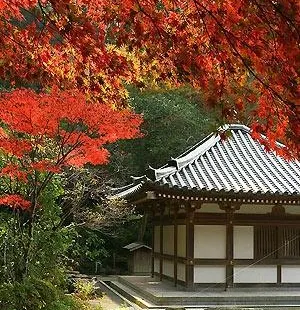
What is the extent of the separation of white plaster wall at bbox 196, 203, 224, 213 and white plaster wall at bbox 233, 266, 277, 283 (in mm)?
1525

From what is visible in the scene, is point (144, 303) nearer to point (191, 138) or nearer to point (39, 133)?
point (39, 133)

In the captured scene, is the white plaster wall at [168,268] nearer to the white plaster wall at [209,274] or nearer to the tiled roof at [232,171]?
the white plaster wall at [209,274]

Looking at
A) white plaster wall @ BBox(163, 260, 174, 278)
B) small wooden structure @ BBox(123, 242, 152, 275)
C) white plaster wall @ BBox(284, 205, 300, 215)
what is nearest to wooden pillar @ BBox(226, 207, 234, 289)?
white plaster wall @ BBox(284, 205, 300, 215)

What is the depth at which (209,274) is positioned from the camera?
13.4 m

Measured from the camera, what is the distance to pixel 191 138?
944 inches

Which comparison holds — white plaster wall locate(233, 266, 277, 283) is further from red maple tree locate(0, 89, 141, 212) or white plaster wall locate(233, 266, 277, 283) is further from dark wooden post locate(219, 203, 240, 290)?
red maple tree locate(0, 89, 141, 212)

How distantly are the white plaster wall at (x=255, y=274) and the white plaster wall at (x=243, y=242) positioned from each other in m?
0.32

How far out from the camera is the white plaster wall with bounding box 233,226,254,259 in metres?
13.7

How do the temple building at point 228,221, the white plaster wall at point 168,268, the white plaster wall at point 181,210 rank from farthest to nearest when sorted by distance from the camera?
the white plaster wall at point 168,268, the white plaster wall at point 181,210, the temple building at point 228,221

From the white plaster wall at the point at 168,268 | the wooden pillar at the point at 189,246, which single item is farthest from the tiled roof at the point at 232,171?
the white plaster wall at the point at 168,268

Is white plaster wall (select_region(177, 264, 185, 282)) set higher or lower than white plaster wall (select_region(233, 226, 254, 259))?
lower

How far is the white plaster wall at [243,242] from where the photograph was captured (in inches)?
539

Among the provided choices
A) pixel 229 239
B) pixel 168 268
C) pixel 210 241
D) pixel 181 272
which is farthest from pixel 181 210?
pixel 168 268

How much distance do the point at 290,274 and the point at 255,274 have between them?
988 millimetres
